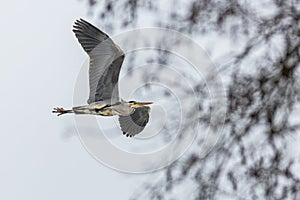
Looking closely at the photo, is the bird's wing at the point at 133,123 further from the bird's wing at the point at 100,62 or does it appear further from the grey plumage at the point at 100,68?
the bird's wing at the point at 100,62

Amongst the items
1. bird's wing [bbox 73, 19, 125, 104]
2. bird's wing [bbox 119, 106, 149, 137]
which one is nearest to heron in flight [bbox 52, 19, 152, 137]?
bird's wing [bbox 73, 19, 125, 104]

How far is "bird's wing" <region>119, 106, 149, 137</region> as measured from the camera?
5829 mm

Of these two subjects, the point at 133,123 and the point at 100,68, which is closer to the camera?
the point at 100,68

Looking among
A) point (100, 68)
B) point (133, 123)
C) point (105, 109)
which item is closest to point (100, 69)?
point (100, 68)

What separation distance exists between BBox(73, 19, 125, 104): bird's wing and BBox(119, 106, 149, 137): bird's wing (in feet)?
1.01

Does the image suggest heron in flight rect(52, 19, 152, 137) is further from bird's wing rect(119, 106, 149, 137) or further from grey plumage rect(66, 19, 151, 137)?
bird's wing rect(119, 106, 149, 137)

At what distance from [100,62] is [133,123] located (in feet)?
2.10

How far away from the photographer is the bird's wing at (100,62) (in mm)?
5539

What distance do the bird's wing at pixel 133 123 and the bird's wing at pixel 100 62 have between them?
1.01 feet

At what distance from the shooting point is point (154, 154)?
5.06 meters

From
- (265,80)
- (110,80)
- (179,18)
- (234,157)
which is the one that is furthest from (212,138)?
(110,80)

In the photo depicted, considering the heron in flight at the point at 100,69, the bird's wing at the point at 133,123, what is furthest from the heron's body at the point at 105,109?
the bird's wing at the point at 133,123

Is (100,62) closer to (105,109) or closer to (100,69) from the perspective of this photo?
(100,69)

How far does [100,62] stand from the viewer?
5594 mm
